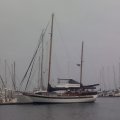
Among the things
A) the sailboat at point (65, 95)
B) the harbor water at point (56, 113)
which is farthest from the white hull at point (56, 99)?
the harbor water at point (56, 113)

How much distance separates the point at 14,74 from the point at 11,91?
1079cm

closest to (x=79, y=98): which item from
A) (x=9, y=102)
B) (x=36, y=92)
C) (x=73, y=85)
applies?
(x=73, y=85)

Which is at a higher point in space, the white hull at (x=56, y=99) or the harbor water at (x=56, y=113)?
the white hull at (x=56, y=99)

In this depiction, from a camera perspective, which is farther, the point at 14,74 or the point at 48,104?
the point at 14,74

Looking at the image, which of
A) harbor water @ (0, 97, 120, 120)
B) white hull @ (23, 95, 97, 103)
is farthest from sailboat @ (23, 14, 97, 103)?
harbor water @ (0, 97, 120, 120)

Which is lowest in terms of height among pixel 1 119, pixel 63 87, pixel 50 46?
pixel 1 119

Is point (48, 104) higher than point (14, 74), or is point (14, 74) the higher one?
point (14, 74)

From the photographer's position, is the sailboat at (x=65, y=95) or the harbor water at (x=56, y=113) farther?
the sailboat at (x=65, y=95)

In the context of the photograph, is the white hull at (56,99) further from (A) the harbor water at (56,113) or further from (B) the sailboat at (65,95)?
(A) the harbor water at (56,113)

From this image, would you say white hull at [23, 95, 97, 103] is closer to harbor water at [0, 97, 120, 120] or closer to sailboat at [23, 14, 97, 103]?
sailboat at [23, 14, 97, 103]

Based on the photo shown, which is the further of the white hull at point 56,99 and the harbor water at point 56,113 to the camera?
the white hull at point 56,99

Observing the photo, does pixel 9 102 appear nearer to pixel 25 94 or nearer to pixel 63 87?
pixel 25 94

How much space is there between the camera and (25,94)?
334ft

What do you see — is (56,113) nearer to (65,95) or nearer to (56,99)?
(56,99)
